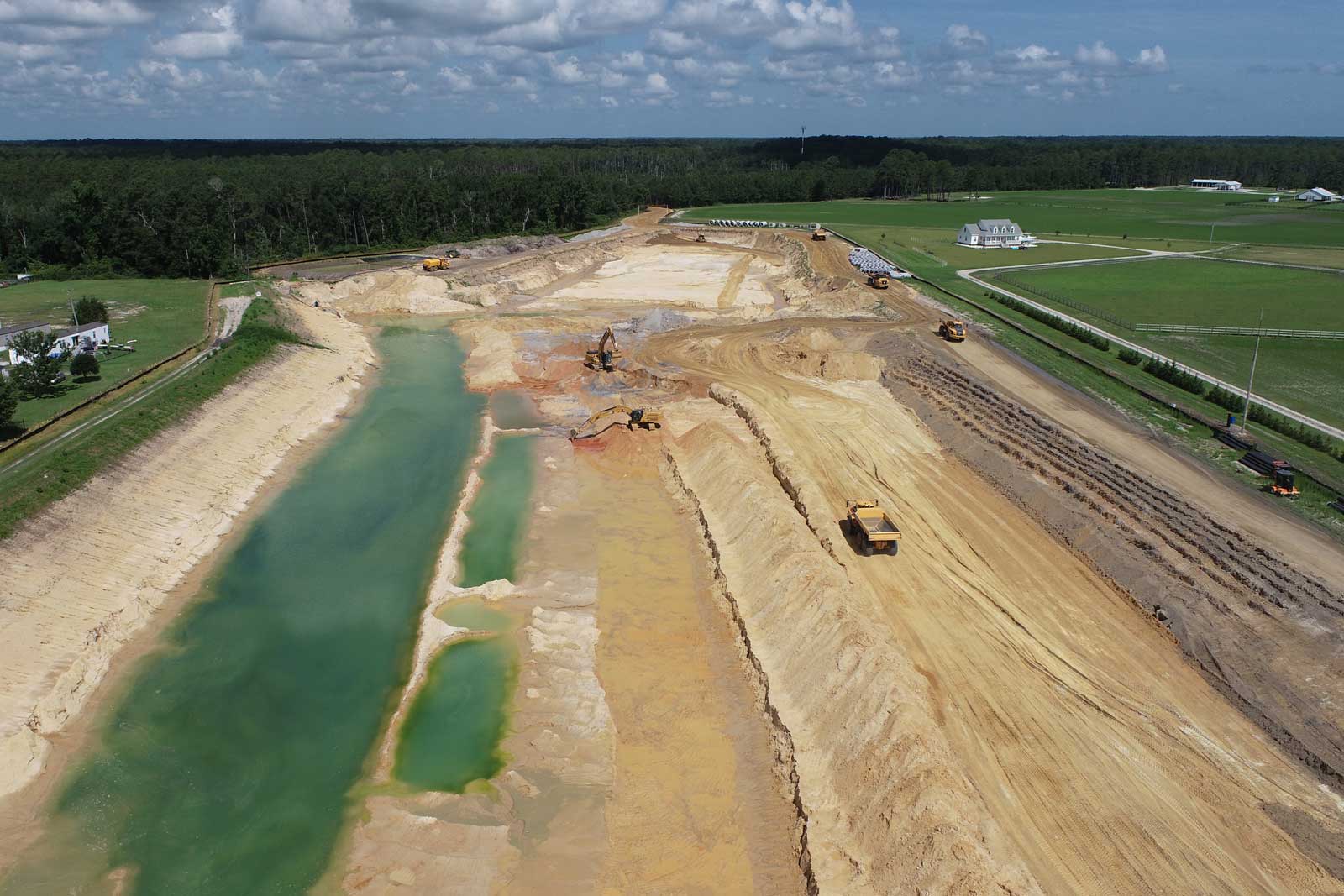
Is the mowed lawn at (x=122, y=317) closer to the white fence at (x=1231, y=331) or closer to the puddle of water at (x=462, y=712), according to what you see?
the puddle of water at (x=462, y=712)

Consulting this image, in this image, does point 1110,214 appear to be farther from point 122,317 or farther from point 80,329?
point 80,329

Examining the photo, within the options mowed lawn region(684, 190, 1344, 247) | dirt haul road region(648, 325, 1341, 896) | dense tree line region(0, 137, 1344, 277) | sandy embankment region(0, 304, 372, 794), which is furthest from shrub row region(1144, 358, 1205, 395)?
dense tree line region(0, 137, 1344, 277)

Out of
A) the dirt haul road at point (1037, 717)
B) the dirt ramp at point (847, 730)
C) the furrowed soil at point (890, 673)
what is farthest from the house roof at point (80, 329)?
the dirt ramp at point (847, 730)

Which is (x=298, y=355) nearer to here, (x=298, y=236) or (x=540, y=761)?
(x=540, y=761)

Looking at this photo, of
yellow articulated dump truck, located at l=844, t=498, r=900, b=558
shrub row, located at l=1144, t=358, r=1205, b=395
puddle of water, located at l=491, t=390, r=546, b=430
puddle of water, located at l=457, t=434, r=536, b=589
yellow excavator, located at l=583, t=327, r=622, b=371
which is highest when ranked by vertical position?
shrub row, located at l=1144, t=358, r=1205, b=395

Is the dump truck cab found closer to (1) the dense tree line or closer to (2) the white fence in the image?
(2) the white fence

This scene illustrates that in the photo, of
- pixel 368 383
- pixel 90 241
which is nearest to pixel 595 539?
pixel 368 383
